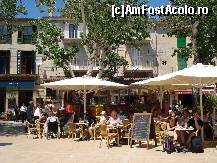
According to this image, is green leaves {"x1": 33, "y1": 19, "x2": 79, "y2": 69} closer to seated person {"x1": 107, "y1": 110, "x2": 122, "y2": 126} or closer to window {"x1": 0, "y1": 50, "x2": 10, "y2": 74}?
seated person {"x1": 107, "y1": 110, "x2": 122, "y2": 126}

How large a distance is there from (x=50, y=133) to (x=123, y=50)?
25287 millimetres

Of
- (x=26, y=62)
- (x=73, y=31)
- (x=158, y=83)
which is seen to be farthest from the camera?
(x=26, y=62)

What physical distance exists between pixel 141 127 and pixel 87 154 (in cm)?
223

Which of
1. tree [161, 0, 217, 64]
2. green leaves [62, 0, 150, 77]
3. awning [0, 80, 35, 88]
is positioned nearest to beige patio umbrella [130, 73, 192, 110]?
green leaves [62, 0, 150, 77]

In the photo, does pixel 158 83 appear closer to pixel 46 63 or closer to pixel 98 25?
pixel 98 25

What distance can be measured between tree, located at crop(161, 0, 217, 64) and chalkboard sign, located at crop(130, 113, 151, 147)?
13.6 metres

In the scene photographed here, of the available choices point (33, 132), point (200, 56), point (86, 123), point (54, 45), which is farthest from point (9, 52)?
point (86, 123)

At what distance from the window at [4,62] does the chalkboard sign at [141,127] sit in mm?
29553

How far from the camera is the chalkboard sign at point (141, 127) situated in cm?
1359

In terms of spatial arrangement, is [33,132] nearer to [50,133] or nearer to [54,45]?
[50,133]

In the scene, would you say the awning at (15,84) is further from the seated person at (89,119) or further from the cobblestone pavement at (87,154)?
the cobblestone pavement at (87,154)

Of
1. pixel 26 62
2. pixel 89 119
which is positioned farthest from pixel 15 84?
pixel 89 119

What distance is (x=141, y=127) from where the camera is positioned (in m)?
13.8

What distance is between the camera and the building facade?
41.0m
